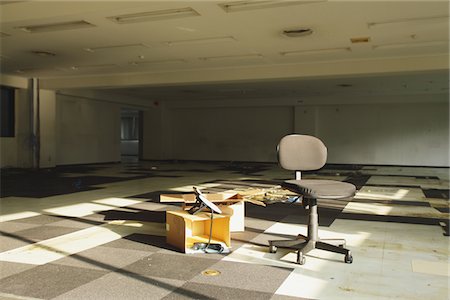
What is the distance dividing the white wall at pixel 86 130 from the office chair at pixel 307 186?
12374mm

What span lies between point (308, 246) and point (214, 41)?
5177 millimetres

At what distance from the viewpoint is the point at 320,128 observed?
17359mm

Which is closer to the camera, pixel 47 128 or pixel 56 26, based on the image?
pixel 56 26

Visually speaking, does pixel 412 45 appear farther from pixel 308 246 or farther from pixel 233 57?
pixel 308 246

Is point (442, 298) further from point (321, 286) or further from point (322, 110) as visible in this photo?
point (322, 110)

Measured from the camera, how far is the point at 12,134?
12609mm

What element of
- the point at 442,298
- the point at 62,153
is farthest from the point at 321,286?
the point at 62,153

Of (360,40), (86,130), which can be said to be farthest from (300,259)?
(86,130)

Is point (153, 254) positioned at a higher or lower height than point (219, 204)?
lower

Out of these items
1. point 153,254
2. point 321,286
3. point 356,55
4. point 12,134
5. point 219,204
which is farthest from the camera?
point 12,134

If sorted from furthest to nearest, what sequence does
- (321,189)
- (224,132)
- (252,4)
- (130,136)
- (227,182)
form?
(130,136)
(224,132)
(227,182)
(252,4)
(321,189)

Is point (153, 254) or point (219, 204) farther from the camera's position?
point (219, 204)

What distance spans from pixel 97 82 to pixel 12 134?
10.9 ft

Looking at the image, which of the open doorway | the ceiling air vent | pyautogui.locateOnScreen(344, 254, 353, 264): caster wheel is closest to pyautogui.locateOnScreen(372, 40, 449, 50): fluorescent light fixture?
the ceiling air vent
